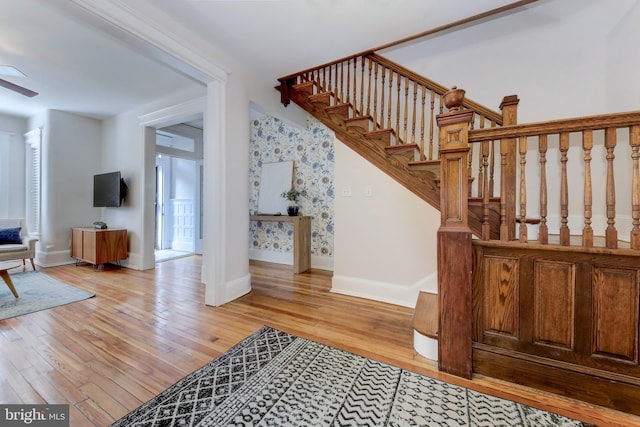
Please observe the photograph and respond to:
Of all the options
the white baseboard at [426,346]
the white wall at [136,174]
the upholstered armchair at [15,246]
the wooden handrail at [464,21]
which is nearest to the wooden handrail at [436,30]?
the wooden handrail at [464,21]

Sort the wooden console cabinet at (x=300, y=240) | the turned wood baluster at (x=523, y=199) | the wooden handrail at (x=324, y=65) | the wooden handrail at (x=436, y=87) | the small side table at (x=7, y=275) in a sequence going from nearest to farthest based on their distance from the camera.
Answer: the turned wood baluster at (x=523, y=199)
the wooden handrail at (x=436, y=87)
the small side table at (x=7, y=275)
the wooden handrail at (x=324, y=65)
the wooden console cabinet at (x=300, y=240)

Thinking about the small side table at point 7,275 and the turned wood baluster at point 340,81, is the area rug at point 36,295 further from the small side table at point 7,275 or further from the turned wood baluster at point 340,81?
the turned wood baluster at point 340,81

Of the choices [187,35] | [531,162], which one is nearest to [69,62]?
[187,35]

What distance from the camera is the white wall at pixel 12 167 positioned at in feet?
14.7

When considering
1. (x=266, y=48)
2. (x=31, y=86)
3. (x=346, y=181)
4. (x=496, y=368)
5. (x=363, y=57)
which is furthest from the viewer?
(x=31, y=86)

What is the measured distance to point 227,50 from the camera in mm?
2605

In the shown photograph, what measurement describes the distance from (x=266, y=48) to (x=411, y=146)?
179cm

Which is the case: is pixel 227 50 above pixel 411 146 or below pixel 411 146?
above

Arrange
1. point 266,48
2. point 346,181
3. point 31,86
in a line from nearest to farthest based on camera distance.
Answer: point 266,48
point 346,181
point 31,86

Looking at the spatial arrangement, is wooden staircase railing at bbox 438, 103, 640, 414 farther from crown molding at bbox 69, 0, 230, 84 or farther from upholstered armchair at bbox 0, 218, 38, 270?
upholstered armchair at bbox 0, 218, 38, 270

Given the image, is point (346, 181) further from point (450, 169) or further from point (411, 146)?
point (450, 169)

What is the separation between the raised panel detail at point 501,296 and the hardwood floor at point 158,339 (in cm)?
33

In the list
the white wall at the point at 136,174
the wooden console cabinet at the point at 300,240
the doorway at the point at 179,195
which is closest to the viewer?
the wooden console cabinet at the point at 300,240

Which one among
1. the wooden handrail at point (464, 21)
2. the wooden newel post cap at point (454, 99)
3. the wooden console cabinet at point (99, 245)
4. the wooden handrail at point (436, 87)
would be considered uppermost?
the wooden handrail at point (464, 21)
